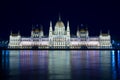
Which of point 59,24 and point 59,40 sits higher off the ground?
point 59,24

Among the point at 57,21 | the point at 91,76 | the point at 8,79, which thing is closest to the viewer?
the point at 8,79

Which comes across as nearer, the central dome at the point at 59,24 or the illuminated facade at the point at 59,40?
the illuminated facade at the point at 59,40

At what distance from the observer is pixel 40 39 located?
156 meters

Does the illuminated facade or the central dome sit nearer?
the illuminated facade

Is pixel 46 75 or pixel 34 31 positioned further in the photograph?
pixel 34 31

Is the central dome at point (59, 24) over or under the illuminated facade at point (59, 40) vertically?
over

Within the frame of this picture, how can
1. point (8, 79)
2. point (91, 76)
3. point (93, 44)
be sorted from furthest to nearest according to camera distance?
1. point (93, 44)
2. point (91, 76)
3. point (8, 79)

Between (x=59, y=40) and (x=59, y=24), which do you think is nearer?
(x=59, y=40)

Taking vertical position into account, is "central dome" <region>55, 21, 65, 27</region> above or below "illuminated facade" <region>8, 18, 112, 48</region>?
above

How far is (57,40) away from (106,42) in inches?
793

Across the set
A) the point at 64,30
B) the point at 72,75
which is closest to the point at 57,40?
the point at 64,30

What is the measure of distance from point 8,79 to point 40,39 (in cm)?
12961

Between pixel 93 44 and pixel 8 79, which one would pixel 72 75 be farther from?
pixel 93 44

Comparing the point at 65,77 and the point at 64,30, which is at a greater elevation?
the point at 64,30
